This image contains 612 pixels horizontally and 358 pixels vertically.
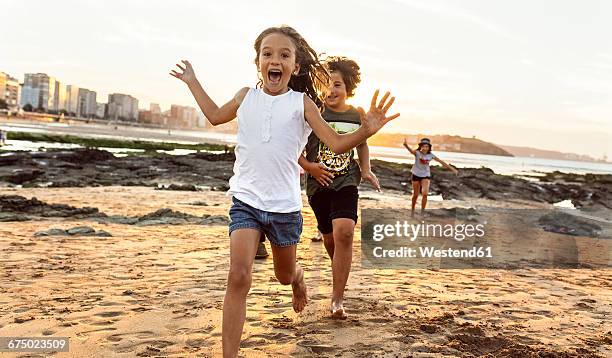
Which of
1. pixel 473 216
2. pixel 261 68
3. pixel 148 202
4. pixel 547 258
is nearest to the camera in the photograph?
pixel 261 68

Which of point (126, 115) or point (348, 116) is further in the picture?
point (126, 115)

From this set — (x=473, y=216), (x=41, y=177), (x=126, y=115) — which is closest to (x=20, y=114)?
(x=126, y=115)

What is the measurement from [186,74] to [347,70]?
1.66 m

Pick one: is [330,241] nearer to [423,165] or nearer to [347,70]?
[347,70]

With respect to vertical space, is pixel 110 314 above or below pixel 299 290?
below

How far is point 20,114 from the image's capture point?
143 metres

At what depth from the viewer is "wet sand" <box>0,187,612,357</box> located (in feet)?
12.6

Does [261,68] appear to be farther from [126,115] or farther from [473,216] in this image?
[126,115]

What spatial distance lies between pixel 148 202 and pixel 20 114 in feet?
487

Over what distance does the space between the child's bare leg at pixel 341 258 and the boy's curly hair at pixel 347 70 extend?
1.19 meters

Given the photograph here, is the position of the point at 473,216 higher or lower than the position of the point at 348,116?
lower

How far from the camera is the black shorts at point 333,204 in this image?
455 centimetres

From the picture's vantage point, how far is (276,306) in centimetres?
476

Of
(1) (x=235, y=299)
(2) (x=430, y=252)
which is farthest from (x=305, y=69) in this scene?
(2) (x=430, y=252)
